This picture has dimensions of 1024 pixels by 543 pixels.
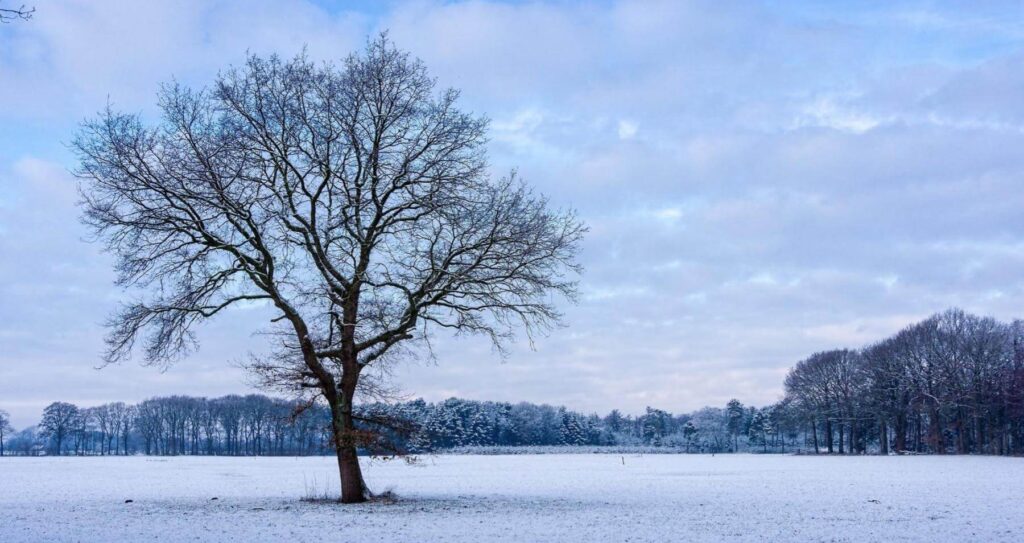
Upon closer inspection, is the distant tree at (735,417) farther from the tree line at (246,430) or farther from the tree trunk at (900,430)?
the tree trunk at (900,430)

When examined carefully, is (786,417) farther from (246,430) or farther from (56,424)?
(56,424)

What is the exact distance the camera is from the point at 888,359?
102m

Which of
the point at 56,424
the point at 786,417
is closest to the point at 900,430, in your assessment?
the point at 786,417

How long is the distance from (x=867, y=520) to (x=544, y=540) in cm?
991

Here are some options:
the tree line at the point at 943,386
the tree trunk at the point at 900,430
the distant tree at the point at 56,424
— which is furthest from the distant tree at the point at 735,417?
the distant tree at the point at 56,424

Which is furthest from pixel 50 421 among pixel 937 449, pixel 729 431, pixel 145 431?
pixel 937 449

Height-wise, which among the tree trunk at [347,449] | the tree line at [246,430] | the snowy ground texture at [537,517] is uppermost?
the tree trunk at [347,449]

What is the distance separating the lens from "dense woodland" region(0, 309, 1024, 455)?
296ft

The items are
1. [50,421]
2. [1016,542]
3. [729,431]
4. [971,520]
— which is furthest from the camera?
[729,431]

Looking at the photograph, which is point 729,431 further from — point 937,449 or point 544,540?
point 544,540

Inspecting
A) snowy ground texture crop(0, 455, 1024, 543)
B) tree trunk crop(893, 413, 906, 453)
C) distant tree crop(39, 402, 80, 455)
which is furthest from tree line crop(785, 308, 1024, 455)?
distant tree crop(39, 402, 80, 455)

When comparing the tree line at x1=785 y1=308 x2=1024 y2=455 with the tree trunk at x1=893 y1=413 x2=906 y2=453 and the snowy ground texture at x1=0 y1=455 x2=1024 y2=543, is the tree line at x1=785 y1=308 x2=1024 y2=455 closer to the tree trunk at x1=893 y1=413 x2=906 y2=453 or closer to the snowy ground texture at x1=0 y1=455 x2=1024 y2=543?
the tree trunk at x1=893 y1=413 x2=906 y2=453

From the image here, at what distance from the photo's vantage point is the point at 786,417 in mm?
126375

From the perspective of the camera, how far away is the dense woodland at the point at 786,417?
9019cm
